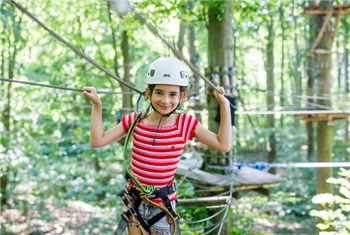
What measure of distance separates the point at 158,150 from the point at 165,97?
0.69 feet

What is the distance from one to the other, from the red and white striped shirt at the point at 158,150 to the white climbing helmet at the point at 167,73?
0.55ft

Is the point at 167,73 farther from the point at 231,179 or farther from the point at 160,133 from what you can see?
the point at 231,179

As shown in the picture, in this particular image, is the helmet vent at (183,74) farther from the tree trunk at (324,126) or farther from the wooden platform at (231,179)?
the tree trunk at (324,126)

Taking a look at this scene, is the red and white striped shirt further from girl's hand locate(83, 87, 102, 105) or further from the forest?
the forest

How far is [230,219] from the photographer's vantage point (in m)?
4.35

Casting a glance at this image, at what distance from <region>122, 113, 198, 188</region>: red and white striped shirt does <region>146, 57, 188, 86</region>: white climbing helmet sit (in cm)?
17

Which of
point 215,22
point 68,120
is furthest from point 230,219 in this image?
point 68,120

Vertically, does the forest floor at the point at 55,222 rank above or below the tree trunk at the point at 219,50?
below

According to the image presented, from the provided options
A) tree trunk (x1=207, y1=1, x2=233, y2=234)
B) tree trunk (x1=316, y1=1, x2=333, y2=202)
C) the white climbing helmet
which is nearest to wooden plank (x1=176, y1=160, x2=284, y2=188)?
tree trunk (x1=207, y1=1, x2=233, y2=234)

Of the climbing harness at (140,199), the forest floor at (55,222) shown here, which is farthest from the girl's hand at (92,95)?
the forest floor at (55,222)

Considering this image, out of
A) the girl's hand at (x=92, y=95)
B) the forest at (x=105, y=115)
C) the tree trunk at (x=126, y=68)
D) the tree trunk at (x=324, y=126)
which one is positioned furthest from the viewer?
the tree trunk at (x=126, y=68)

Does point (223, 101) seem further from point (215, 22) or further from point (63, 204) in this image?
point (63, 204)

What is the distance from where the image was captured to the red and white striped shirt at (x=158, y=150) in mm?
1782

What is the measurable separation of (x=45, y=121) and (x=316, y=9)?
5013 mm
